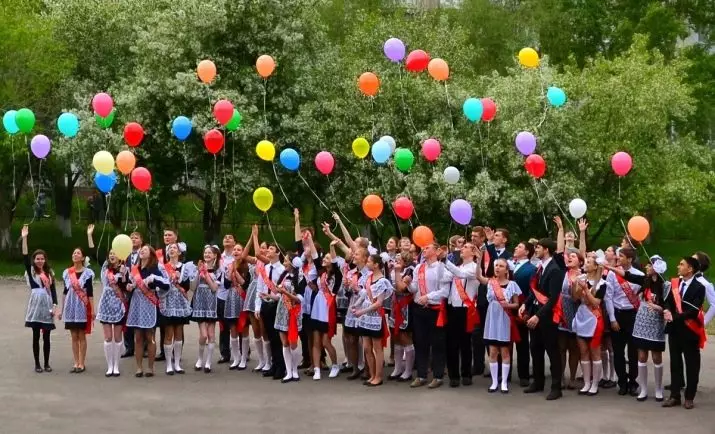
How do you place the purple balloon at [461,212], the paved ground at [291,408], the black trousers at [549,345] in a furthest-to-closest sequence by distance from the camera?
the purple balloon at [461,212]
the black trousers at [549,345]
the paved ground at [291,408]

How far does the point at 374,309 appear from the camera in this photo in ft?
41.1

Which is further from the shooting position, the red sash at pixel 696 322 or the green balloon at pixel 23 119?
the green balloon at pixel 23 119

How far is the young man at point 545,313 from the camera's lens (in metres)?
11.8

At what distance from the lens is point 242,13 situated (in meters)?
26.3

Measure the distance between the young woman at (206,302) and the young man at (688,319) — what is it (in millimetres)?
5892

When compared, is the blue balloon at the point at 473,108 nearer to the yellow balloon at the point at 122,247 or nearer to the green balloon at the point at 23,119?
the yellow balloon at the point at 122,247

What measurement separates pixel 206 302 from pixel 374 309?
8.70 ft

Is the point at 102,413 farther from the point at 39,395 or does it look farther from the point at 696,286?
the point at 696,286

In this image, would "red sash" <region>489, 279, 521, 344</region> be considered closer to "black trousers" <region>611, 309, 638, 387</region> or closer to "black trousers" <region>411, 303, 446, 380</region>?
"black trousers" <region>411, 303, 446, 380</region>

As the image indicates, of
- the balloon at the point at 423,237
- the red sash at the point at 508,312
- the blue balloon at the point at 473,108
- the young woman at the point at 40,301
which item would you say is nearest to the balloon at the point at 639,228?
the red sash at the point at 508,312

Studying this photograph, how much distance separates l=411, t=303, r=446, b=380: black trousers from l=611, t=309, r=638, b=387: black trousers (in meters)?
2.06

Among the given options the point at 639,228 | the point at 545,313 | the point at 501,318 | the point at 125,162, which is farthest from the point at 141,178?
the point at 639,228

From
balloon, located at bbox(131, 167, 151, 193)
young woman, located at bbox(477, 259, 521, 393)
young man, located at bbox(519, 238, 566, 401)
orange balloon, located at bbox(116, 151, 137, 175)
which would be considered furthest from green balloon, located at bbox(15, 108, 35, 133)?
young man, located at bbox(519, 238, 566, 401)

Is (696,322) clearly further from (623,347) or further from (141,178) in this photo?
(141,178)
